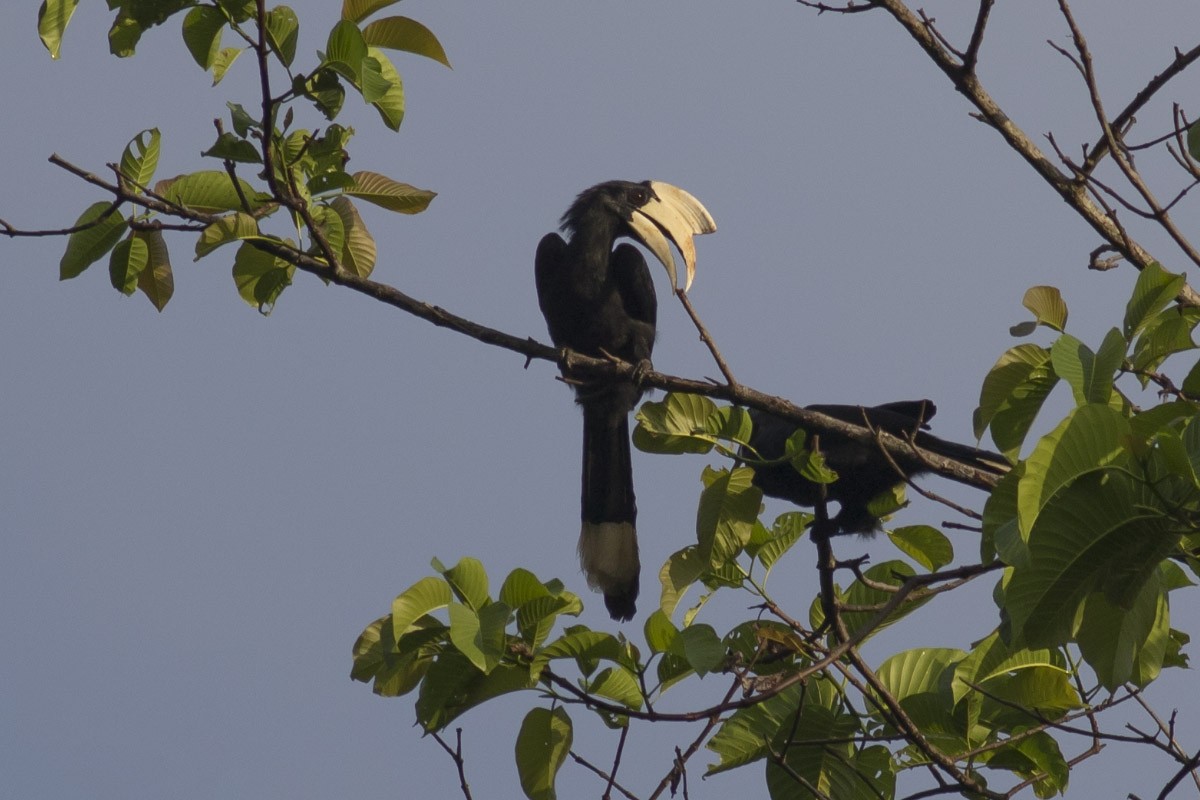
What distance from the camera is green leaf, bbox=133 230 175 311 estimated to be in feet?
11.2

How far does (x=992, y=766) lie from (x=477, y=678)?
4.16 ft

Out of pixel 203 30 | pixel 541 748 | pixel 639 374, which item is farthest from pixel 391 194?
pixel 541 748

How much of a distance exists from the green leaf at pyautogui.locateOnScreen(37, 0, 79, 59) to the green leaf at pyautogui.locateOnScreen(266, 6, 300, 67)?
521 mm

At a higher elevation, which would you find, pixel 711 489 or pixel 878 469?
pixel 878 469

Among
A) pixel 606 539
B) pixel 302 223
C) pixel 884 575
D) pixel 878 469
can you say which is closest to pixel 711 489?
pixel 884 575

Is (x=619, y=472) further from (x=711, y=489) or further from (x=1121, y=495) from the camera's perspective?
(x=1121, y=495)

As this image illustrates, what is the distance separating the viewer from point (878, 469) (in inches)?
162

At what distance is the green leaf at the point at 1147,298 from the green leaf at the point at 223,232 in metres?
2.14

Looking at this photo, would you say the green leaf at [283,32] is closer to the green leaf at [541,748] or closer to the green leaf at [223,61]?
the green leaf at [223,61]

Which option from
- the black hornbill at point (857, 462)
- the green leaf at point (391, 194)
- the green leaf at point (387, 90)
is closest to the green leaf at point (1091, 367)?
the green leaf at point (387, 90)

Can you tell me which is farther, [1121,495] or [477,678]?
[477,678]

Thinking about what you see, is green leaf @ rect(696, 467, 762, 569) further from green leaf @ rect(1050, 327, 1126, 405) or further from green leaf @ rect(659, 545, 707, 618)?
green leaf @ rect(1050, 327, 1126, 405)

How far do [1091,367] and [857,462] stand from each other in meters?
2.12

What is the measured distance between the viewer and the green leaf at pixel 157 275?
3.42 meters
